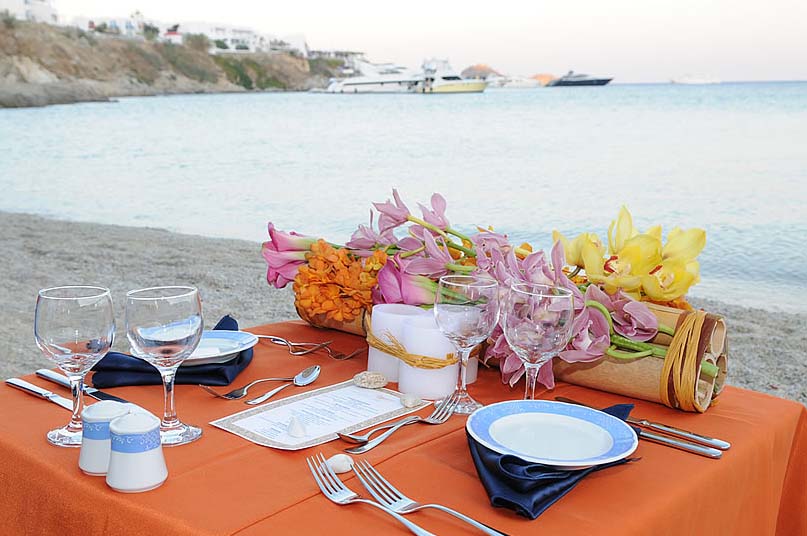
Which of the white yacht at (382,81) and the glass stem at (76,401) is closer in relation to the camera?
the glass stem at (76,401)

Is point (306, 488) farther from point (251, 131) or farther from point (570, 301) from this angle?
point (251, 131)

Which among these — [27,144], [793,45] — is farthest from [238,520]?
[793,45]

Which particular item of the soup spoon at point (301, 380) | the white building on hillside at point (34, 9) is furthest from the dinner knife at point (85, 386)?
the white building on hillside at point (34, 9)

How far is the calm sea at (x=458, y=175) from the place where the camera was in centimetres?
1138

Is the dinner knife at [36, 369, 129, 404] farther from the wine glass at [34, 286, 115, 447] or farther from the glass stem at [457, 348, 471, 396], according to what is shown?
the glass stem at [457, 348, 471, 396]

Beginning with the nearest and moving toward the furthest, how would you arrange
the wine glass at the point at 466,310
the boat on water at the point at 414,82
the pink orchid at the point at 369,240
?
1. the wine glass at the point at 466,310
2. the pink orchid at the point at 369,240
3. the boat on water at the point at 414,82

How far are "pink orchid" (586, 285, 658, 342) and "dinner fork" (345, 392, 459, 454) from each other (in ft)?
1.08

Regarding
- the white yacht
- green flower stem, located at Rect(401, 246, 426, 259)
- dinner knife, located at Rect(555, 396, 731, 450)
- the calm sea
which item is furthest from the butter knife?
the white yacht

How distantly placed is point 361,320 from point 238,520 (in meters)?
0.88

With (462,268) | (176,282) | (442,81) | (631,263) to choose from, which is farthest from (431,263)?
(442,81)

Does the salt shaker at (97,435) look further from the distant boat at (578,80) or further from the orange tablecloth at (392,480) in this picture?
the distant boat at (578,80)

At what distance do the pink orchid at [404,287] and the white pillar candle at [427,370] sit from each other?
120 millimetres

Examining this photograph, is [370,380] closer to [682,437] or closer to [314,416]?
[314,416]

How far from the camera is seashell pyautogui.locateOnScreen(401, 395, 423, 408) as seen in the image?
1375mm
